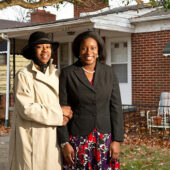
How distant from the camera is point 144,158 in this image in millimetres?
7219

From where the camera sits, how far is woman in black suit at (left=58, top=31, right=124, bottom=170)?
10.8 ft

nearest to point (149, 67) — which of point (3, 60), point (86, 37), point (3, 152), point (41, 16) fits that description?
point (3, 152)

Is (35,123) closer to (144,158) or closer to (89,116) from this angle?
(89,116)

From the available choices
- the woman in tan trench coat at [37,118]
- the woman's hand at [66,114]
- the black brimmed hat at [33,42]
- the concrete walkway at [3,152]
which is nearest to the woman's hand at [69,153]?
the woman in tan trench coat at [37,118]

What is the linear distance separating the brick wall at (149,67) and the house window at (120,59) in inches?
16.7

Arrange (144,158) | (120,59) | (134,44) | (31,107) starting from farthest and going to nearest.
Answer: (120,59), (134,44), (144,158), (31,107)

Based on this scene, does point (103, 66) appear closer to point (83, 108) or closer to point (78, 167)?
point (83, 108)

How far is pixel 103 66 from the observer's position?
3.46 m

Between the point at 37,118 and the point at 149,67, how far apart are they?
29.4ft

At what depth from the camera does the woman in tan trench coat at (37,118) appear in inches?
125

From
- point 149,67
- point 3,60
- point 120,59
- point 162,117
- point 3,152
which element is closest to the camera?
point 3,152

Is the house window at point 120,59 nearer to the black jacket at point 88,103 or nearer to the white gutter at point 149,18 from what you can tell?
the white gutter at point 149,18

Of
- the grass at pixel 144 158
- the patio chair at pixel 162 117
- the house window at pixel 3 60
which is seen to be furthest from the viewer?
the house window at pixel 3 60

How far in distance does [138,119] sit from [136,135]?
5.99 feet
